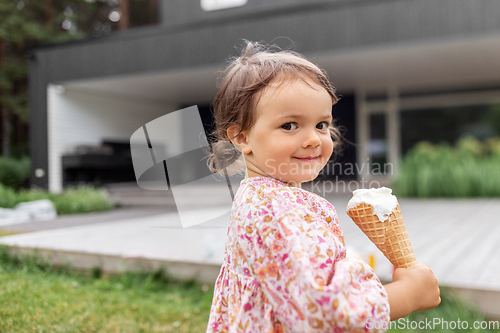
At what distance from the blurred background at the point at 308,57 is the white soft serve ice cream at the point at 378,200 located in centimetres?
283

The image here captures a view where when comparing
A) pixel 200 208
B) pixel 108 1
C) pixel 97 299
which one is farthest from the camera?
pixel 108 1

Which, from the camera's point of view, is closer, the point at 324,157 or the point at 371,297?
the point at 371,297

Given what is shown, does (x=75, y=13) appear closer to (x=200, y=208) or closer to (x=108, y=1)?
(x=108, y=1)

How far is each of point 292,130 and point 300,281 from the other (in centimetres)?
34

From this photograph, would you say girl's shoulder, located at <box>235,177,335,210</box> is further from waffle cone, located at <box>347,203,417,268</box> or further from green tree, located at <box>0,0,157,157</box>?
green tree, located at <box>0,0,157,157</box>

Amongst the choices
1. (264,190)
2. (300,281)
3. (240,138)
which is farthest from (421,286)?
(240,138)

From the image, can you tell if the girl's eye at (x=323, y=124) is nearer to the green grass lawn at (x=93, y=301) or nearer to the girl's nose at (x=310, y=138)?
the girl's nose at (x=310, y=138)

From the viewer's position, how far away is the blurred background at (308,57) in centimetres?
676

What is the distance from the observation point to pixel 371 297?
0.79 m

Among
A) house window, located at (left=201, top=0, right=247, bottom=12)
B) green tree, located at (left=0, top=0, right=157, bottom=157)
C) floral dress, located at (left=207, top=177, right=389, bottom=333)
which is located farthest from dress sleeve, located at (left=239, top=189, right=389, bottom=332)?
house window, located at (left=201, top=0, right=247, bottom=12)

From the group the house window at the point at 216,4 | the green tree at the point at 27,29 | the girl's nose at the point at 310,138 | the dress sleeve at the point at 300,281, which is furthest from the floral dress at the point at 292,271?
the house window at the point at 216,4

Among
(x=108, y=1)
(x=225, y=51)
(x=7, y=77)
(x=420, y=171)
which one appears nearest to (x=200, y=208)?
(x=225, y=51)

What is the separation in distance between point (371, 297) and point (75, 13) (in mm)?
15060

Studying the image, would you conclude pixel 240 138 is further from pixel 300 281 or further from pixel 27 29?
pixel 27 29
